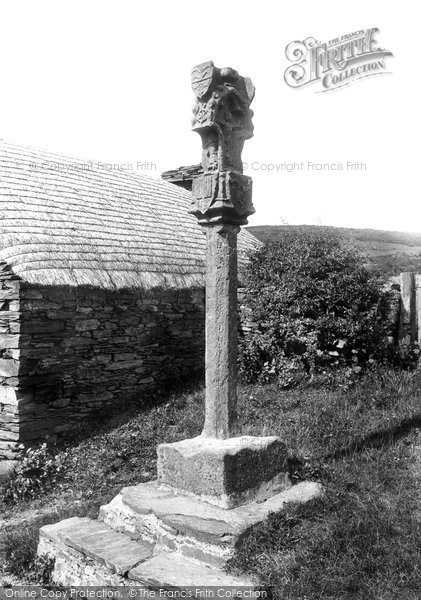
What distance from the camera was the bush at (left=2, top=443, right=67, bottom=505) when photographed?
588cm

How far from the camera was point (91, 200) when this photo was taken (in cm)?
898

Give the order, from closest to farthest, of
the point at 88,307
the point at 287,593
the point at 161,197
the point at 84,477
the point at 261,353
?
the point at 287,593
the point at 84,477
the point at 88,307
the point at 261,353
the point at 161,197

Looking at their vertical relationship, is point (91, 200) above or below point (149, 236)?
above

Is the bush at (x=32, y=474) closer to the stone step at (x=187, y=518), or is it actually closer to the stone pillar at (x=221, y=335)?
the stone step at (x=187, y=518)

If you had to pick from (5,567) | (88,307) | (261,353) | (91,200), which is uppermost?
(91,200)

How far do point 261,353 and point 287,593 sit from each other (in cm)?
514

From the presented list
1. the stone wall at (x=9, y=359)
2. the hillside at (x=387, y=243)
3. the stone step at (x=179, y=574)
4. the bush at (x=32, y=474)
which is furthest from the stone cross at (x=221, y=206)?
the hillside at (x=387, y=243)

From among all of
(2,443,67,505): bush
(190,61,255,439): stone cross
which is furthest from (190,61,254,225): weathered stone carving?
(2,443,67,505): bush

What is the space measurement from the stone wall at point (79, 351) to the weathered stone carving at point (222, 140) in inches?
126

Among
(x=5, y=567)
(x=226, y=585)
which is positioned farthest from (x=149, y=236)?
(x=226, y=585)

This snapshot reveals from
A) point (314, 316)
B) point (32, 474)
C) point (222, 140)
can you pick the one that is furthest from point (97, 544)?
point (314, 316)

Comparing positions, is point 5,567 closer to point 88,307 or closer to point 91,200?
point 88,307

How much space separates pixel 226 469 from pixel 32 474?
3242 mm

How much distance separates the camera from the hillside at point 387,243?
1711 centimetres
